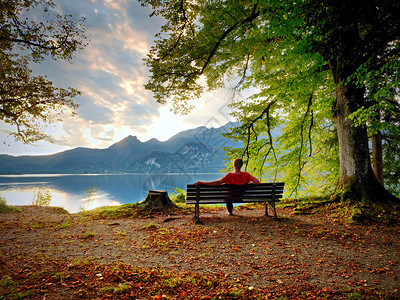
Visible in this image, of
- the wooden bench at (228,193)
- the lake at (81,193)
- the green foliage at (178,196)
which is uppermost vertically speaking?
the wooden bench at (228,193)

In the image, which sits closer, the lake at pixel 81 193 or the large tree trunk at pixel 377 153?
the large tree trunk at pixel 377 153

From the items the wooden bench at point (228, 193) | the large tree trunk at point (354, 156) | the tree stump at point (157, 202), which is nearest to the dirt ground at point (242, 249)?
the wooden bench at point (228, 193)

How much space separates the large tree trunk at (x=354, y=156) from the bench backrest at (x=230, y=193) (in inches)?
109

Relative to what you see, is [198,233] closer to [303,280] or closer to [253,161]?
[303,280]

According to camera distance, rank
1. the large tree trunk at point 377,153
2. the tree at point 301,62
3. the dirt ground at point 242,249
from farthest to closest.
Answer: the large tree trunk at point 377,153 → the tree at point 301,62 → the dirt ground at point 242,249

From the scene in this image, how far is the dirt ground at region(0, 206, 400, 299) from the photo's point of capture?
3062 mm

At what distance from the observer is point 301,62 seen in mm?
6359

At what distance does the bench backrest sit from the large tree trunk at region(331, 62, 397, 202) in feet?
9.12

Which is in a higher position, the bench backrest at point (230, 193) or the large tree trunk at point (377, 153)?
the large tree trunk at point (377, 153)

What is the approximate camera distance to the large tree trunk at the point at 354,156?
6.44 metres

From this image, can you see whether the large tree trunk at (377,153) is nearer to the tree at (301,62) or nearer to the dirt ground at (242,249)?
the tree at (301,62)

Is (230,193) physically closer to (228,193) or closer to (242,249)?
(228,193)

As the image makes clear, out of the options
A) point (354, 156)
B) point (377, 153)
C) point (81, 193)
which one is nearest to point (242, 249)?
point (354, 156)

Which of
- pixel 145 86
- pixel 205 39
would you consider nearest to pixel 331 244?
pixel 205 39
